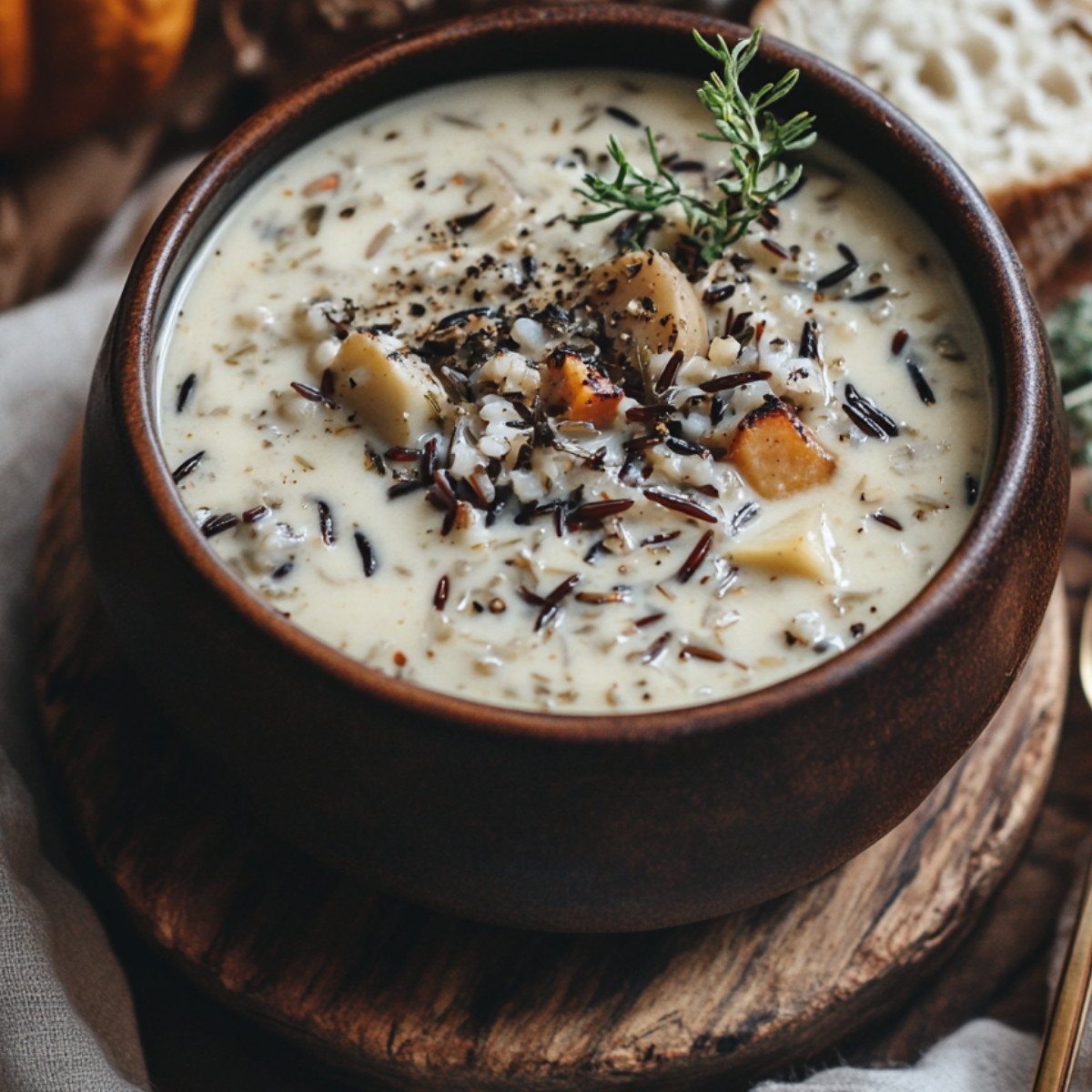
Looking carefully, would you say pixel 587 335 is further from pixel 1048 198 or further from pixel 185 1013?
pixel 1048 198

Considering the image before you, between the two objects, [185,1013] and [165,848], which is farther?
[185,1013]

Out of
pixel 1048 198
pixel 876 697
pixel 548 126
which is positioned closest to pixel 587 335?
pixel 548 126

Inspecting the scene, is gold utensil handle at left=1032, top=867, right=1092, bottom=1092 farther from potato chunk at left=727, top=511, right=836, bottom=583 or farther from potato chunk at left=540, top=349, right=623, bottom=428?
potato chunk at left=540, top=349, right=623, bottom=428

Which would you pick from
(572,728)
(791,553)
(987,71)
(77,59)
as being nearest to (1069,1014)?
(791,553)

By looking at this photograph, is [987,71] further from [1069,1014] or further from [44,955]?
[44,955]

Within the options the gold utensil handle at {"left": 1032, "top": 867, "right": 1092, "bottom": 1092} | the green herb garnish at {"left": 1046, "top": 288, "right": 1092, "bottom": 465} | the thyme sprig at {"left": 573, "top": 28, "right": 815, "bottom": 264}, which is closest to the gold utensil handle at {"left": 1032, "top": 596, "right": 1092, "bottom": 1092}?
the gold utensil handle at {"left": 1032, "top": 867, "right": 1092, "bottom": 1092}

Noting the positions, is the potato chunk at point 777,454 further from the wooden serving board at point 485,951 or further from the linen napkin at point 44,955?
the linen napkin at point 44,955
